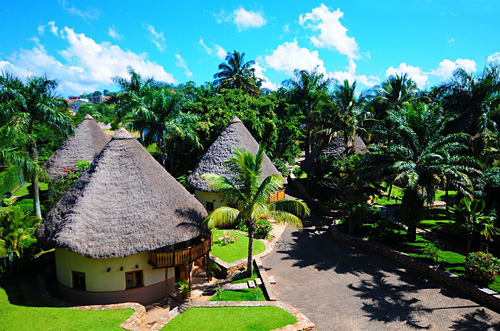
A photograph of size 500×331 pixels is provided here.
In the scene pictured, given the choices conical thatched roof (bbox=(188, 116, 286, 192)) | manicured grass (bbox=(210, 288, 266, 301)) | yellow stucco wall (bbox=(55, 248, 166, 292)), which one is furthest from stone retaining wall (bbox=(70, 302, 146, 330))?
conical thatched roof (bbox=(188, 116, 286, 192))

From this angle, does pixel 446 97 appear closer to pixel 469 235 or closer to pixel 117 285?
pixel 469 235

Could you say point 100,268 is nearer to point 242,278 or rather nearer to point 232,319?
point 232,319

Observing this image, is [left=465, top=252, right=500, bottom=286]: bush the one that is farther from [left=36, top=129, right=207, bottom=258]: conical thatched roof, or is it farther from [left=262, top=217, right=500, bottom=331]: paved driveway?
[left=36, top=129, right=207, bottom=258]: conical thatched roof

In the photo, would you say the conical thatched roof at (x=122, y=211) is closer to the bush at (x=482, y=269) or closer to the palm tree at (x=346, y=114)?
the bush at (x=482, y=269)

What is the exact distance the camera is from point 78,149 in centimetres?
2852

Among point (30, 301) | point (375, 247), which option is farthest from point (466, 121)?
point (30, 301)

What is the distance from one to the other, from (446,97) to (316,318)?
864 inches

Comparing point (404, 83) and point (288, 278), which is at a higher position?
point (404, 83)

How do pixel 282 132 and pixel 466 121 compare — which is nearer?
pixel 466 121

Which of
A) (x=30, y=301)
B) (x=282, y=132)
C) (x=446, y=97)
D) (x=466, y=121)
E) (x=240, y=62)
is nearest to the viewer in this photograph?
(x=30, y=301)

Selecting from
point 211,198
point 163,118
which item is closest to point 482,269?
point 211,198

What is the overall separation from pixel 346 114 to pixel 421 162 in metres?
10.5

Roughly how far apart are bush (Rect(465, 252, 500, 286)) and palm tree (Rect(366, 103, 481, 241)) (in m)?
3.60

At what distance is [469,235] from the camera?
56.0ft
